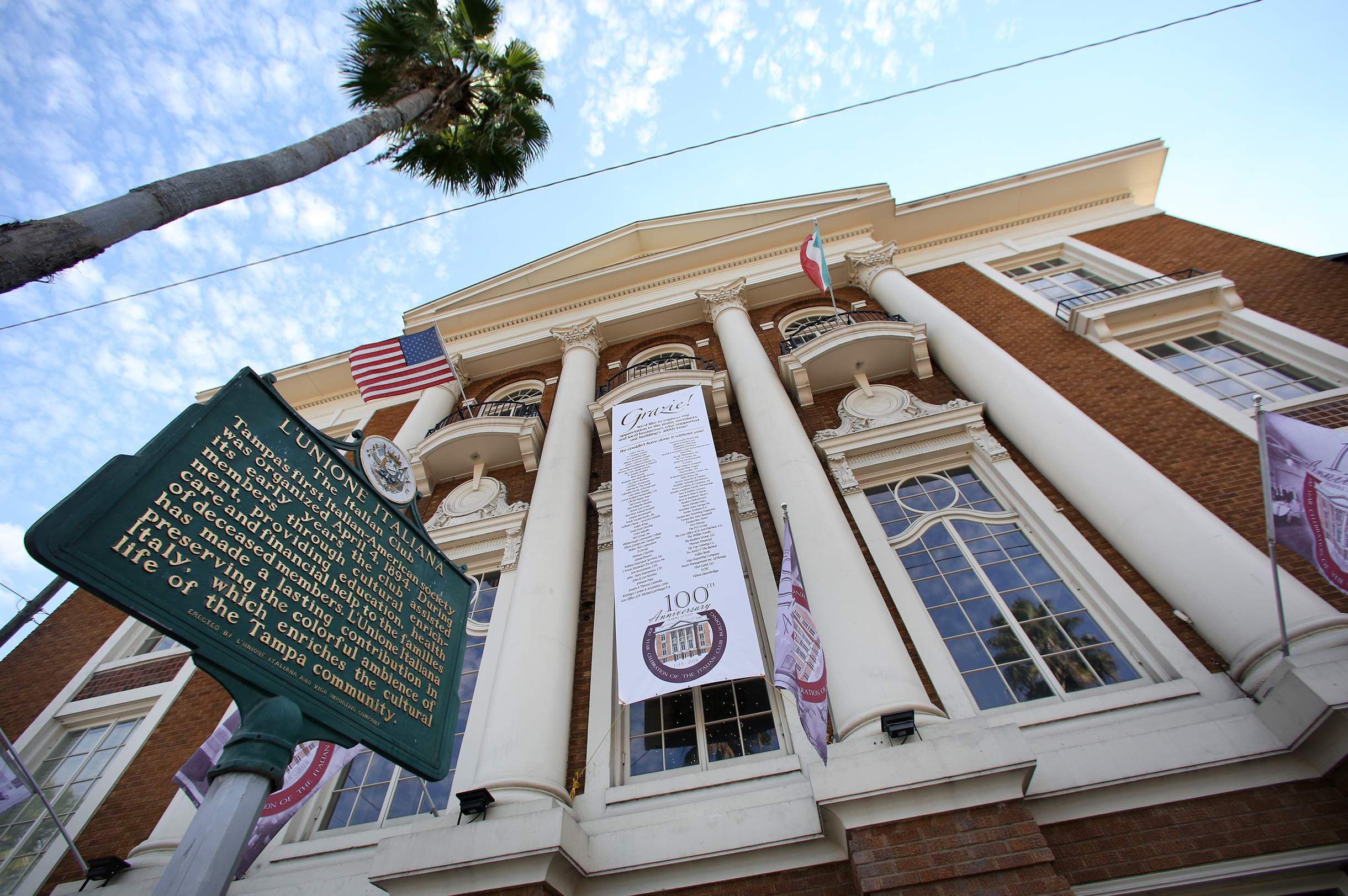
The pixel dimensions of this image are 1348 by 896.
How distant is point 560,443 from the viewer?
12.5 m

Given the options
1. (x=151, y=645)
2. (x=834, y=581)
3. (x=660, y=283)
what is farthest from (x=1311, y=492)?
(x=151, y=645)

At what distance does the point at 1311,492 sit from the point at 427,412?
52.8ft

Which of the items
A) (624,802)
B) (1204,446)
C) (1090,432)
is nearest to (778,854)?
(624,802)

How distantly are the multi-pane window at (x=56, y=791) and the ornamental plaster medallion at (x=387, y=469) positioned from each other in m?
8.48

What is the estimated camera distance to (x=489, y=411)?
16.2 meters

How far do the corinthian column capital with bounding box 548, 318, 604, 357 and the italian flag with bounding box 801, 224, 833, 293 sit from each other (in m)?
6.05

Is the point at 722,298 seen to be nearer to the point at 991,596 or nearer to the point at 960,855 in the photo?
the point at 991,596

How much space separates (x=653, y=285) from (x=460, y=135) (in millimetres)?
6784

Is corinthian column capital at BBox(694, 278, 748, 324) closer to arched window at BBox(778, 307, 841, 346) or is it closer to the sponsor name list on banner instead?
arched window at BBox(778, 307, 841, 346)

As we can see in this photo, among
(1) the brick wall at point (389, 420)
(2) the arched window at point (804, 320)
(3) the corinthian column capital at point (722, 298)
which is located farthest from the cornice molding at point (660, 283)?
(1) the brick wall at point (389, 420)

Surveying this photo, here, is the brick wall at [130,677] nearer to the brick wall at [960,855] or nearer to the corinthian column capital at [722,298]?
the brick wall at [960,855]

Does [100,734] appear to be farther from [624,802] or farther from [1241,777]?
[1241,777]

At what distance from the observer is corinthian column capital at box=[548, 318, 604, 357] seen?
1709cm

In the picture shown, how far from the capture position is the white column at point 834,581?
261 inches
